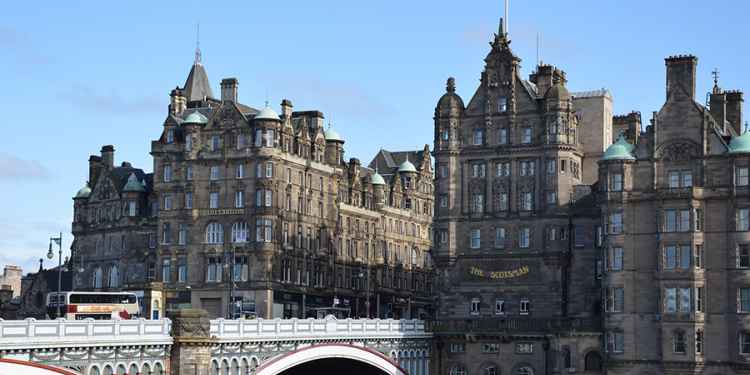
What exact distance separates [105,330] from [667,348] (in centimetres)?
5729

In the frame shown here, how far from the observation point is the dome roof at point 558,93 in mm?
135875

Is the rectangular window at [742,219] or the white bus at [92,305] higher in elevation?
the rectangular window at [742,219]

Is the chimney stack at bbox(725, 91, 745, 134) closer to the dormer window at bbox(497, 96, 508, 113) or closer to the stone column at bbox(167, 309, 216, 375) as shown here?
the dormer window at bbox(497, 96, 508, 113)

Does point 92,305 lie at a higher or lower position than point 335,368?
higher

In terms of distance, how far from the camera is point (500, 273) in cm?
13738

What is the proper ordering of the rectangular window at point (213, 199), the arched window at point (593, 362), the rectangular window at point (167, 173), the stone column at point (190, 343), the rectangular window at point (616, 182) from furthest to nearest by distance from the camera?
the rectangular window at point (167, 173) < the rectangular window at point (213, 199) < the arched window at point (593, 362) < the rectangular window at point (616, 182) < the stone column at point (190, 343)

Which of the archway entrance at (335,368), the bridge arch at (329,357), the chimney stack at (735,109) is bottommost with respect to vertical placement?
the archway entrance at (335,368)

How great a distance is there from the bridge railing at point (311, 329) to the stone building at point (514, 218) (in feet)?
21.5

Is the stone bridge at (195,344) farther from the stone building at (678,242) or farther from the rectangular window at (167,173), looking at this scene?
the rectangular window at (167,173)

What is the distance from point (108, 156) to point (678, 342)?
82.0 meters

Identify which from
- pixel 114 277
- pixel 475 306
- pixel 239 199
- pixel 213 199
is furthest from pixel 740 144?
pixel 114 277

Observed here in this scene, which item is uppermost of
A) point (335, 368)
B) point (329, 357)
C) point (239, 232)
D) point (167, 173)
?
point (167, 173)

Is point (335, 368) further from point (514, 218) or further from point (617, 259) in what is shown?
point (617, 259)

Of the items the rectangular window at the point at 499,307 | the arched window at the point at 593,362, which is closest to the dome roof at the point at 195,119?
the rectangular window at the point at 499,307
